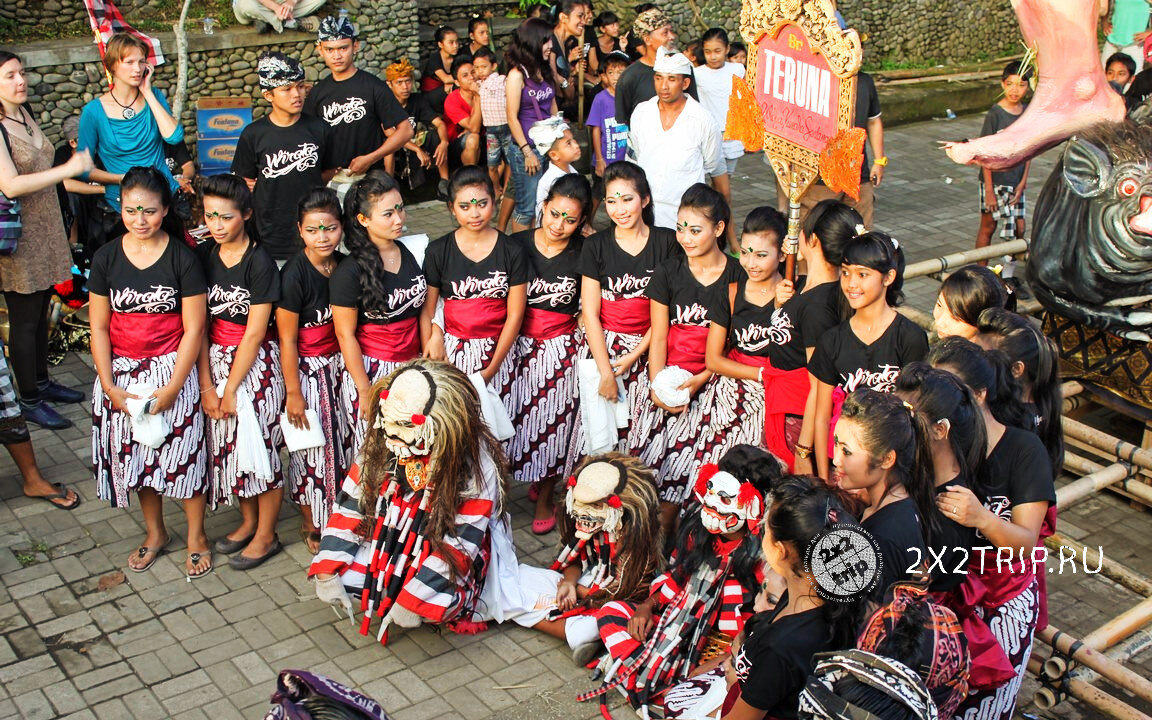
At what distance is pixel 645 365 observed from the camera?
5.60 metres

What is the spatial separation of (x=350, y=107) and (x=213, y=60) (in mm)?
3516

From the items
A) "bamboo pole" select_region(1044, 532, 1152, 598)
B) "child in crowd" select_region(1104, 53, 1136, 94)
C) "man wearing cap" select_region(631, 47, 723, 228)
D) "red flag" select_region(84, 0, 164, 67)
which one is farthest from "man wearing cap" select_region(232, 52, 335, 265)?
"child in crowd" select_region(1104, 53, 1136, 94)

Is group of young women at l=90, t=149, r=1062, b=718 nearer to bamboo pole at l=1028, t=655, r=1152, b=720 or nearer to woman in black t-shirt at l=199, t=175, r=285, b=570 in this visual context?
woman in black t-shirt at l=199, t=175, r=285, b=570

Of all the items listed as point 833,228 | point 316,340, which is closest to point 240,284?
point 316,340

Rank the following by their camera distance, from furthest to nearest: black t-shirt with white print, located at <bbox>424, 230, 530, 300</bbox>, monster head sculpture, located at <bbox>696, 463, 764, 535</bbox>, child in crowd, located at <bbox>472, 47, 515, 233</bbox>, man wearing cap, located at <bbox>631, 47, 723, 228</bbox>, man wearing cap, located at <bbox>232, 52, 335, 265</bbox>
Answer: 1. child in crowd, located at <bbox>472, 47, 515, 233</bbox>
2. man wearing cap, located at <bbox>631, 47, 723, 228</bbox>
3. man wearing cap, located at <bbox>232, 52, 335, 265</bbox>
4. black t-shirt with white print, located at <bbox>424, 230, 530, 300</bbox>
5. monster head sculpture, located at <bbox>696, 463, 764, 535</bbox>

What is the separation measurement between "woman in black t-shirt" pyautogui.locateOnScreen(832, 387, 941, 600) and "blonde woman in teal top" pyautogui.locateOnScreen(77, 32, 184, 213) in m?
4.38

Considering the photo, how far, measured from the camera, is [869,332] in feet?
15.1

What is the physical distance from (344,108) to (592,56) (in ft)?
14.5

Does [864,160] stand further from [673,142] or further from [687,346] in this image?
[687,346]

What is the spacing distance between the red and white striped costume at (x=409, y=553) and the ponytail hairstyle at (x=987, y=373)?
1.86 m

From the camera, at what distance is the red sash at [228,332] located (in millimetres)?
5230

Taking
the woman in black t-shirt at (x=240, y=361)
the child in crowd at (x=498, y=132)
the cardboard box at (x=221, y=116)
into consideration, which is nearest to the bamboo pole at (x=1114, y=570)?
the woman in black t-shirt at (x=240, y=361)

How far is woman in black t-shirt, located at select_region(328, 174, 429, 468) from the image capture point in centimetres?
521

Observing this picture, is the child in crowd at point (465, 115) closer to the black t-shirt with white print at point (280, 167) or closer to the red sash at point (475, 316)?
the black t-shirt with white print at point (280, 167)
